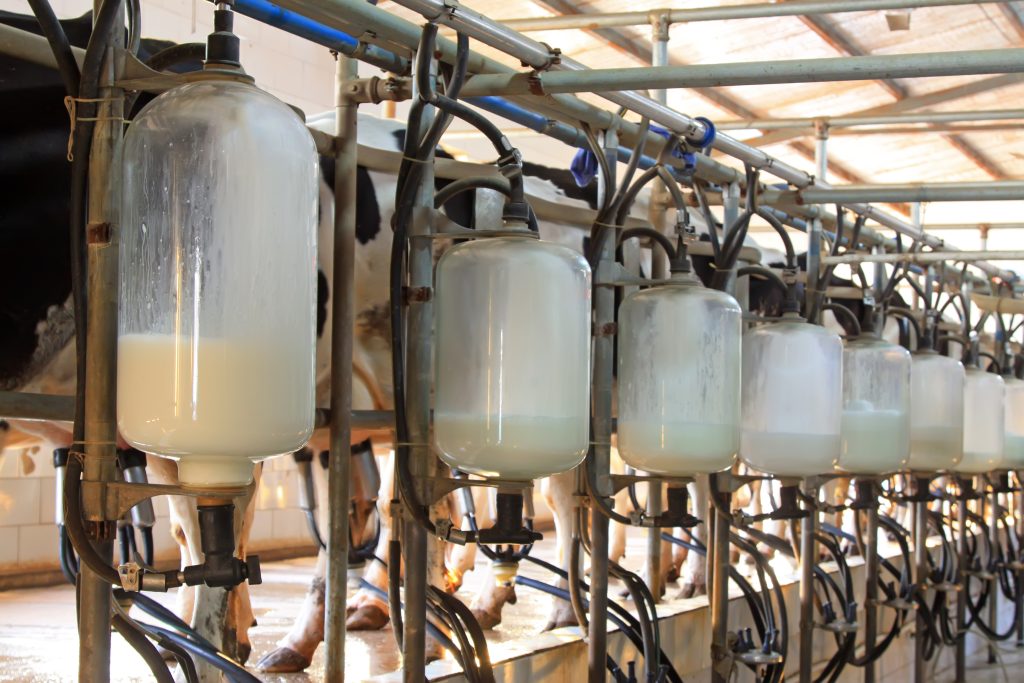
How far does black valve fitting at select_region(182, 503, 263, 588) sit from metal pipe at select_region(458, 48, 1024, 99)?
0.94 m

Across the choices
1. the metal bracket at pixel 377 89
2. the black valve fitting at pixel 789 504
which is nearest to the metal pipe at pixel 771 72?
the metal bracket at pixel 377 89

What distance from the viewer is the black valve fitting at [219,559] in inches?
51.4

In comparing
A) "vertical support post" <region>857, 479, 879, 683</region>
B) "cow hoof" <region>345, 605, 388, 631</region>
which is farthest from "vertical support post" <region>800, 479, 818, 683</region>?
"cow hoof" <region>345, 605, 388, 631</region>

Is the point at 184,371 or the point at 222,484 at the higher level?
the point at 184,371

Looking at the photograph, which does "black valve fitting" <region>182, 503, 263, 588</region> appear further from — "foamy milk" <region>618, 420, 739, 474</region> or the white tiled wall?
the white tiled wall

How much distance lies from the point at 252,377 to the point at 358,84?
0.94m

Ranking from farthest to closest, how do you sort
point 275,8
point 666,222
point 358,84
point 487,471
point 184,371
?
point 666,222, point 358,84, point 275,8, point 487,471, point 184,371

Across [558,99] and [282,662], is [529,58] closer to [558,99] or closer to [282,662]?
[558,99]

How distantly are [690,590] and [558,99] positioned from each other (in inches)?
107

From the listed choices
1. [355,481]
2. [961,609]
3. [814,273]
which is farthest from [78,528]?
[961,609]

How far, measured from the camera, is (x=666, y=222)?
3615 mm

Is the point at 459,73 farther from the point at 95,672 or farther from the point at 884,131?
the point at 884,131

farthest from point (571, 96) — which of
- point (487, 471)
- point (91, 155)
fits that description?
point (91, 155)

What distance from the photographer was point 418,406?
1.89 meters
